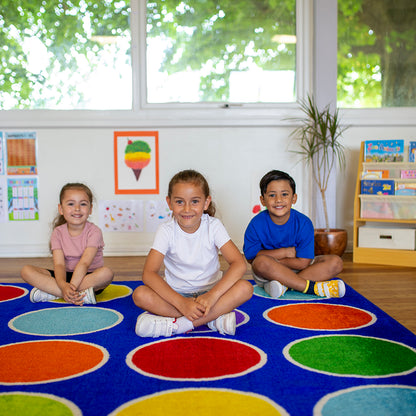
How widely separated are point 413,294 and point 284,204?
0.69 m

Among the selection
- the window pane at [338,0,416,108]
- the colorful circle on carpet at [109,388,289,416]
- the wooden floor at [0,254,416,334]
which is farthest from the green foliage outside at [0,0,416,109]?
the colorful circle on carpet at [109,388,289,416]

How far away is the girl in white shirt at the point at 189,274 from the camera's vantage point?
4.62ft

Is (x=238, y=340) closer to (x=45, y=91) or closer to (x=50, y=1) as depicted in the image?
(x=45, y=91)

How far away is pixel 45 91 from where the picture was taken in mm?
2947

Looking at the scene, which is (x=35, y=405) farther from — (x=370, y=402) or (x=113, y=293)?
(x=113, y=293)

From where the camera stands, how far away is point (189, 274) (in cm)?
162

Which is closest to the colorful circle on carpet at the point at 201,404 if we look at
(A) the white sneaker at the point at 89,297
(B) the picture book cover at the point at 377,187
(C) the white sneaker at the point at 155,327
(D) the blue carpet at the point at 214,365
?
(D) the blue carpet at the point at 214,365

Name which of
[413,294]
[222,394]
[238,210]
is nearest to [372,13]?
[238,210]

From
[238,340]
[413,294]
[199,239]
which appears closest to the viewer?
[238,340]

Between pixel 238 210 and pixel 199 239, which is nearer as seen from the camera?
pixel 199 239

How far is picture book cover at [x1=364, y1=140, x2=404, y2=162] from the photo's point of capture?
2.63 m

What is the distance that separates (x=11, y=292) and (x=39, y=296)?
0.77ft

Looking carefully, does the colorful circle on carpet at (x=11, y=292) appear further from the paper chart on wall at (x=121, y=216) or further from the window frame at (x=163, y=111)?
the window frame at (x=163, y=111)

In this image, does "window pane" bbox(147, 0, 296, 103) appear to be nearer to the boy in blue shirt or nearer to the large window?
the large window
